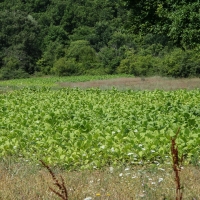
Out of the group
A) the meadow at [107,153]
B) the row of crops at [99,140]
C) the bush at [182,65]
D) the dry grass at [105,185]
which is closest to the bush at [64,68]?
the bush at [182,65]

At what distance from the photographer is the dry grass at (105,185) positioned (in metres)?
4.91

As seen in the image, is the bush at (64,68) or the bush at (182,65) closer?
the bush at (182,65)

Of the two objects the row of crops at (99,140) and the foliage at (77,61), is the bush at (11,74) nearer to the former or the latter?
the foliage at (77,61)

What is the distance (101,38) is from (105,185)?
89521 mm

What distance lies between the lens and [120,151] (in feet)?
26.0

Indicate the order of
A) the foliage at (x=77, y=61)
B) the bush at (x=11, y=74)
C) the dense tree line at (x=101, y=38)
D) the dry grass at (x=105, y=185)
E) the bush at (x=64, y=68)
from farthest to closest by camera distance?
1. the bush at (x=11, y=74)
2. the foliage at (x=77, y=61)
3. the bush at (x=64, y=68)
4. the dense tree line at (x=101, y=38)
5. the dry grass at (x=105, y=185)

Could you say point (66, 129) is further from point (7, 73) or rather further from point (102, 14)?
point (102, 14)

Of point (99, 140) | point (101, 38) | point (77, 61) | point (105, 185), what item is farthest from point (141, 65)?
point (105, 185)

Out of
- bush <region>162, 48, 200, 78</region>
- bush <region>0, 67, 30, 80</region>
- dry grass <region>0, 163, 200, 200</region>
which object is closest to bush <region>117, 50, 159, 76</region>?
bush <region>162, 48, 200, 78</region>

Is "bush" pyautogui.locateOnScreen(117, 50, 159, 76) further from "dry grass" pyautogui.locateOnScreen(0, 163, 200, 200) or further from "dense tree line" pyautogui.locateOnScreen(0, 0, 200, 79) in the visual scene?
"dry grass" pyautogui.locateOnScreen(0, 163, 200, 200)

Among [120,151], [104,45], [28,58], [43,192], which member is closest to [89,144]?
[120,151]

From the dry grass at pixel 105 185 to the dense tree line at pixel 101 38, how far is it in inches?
600

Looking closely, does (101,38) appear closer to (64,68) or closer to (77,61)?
(77,61)

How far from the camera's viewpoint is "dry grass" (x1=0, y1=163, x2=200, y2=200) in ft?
16.1
